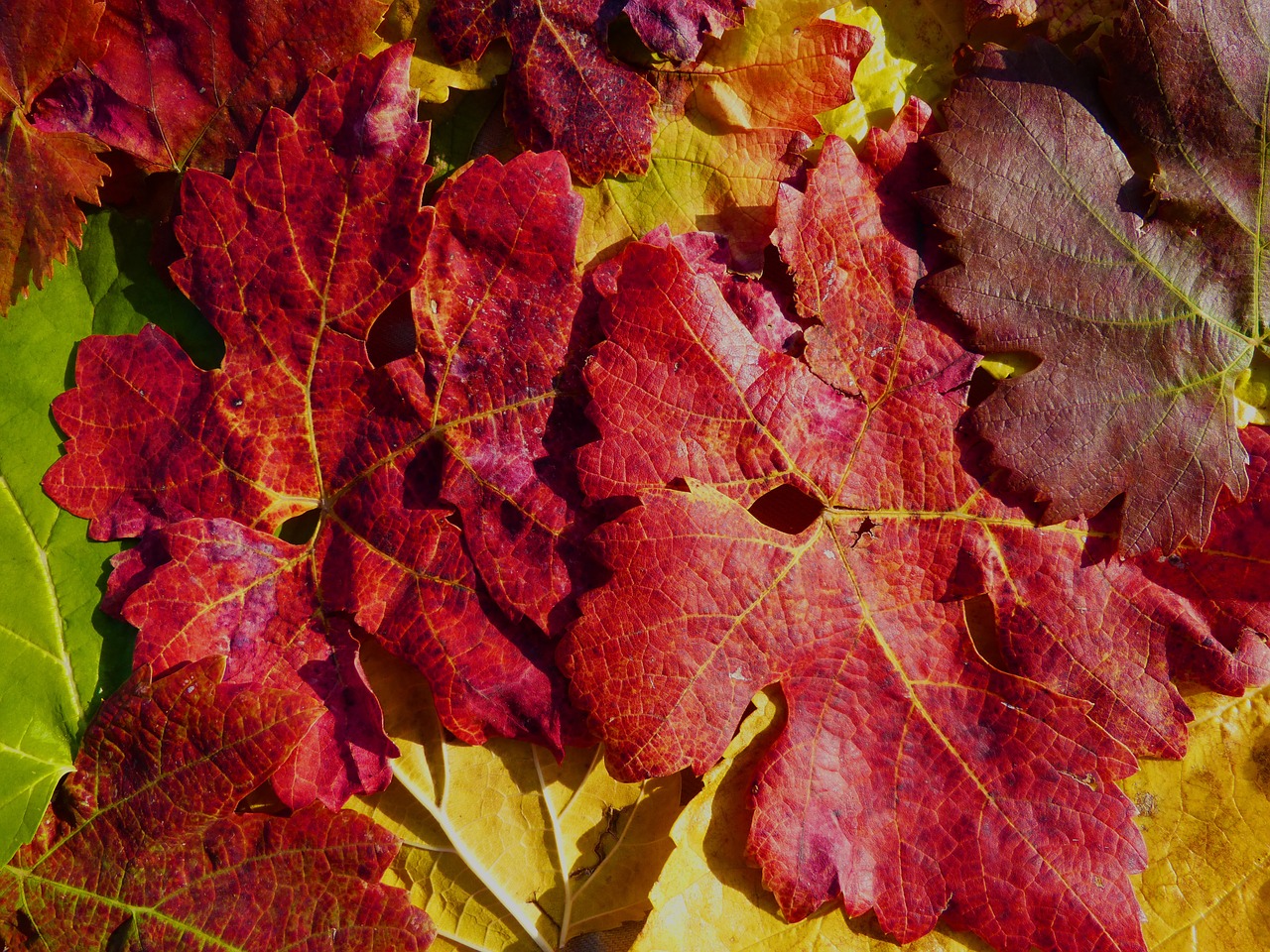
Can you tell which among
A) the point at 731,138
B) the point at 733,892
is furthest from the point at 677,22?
the point at 733,892

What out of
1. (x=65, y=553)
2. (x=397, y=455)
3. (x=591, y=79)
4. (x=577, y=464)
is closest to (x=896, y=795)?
(x=577, y=464)

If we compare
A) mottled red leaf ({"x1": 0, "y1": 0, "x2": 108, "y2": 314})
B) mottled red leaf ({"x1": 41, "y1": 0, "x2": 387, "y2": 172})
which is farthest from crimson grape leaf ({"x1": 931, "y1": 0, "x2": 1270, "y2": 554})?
mottled red leaf ({"x1": 0, "y1": 0, "x2": 108, "y2": 314})

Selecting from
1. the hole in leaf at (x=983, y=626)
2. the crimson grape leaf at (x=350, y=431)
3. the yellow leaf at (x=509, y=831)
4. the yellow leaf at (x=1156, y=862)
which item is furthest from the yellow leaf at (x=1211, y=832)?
the crimson grape leaf at (x=350, y=431)

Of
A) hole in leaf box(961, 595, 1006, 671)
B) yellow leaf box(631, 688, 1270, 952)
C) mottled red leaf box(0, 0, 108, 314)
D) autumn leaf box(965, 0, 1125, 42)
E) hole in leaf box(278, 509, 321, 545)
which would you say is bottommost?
yellow leaf box(631, 688, 1270, 952)

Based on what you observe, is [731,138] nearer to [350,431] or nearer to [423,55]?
[423,55]

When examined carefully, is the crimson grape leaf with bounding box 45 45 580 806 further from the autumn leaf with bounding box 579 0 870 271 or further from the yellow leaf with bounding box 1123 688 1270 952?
the yellow leaf with bounding box 1123 688 1270 952

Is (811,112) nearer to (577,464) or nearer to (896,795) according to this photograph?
(577,464)
